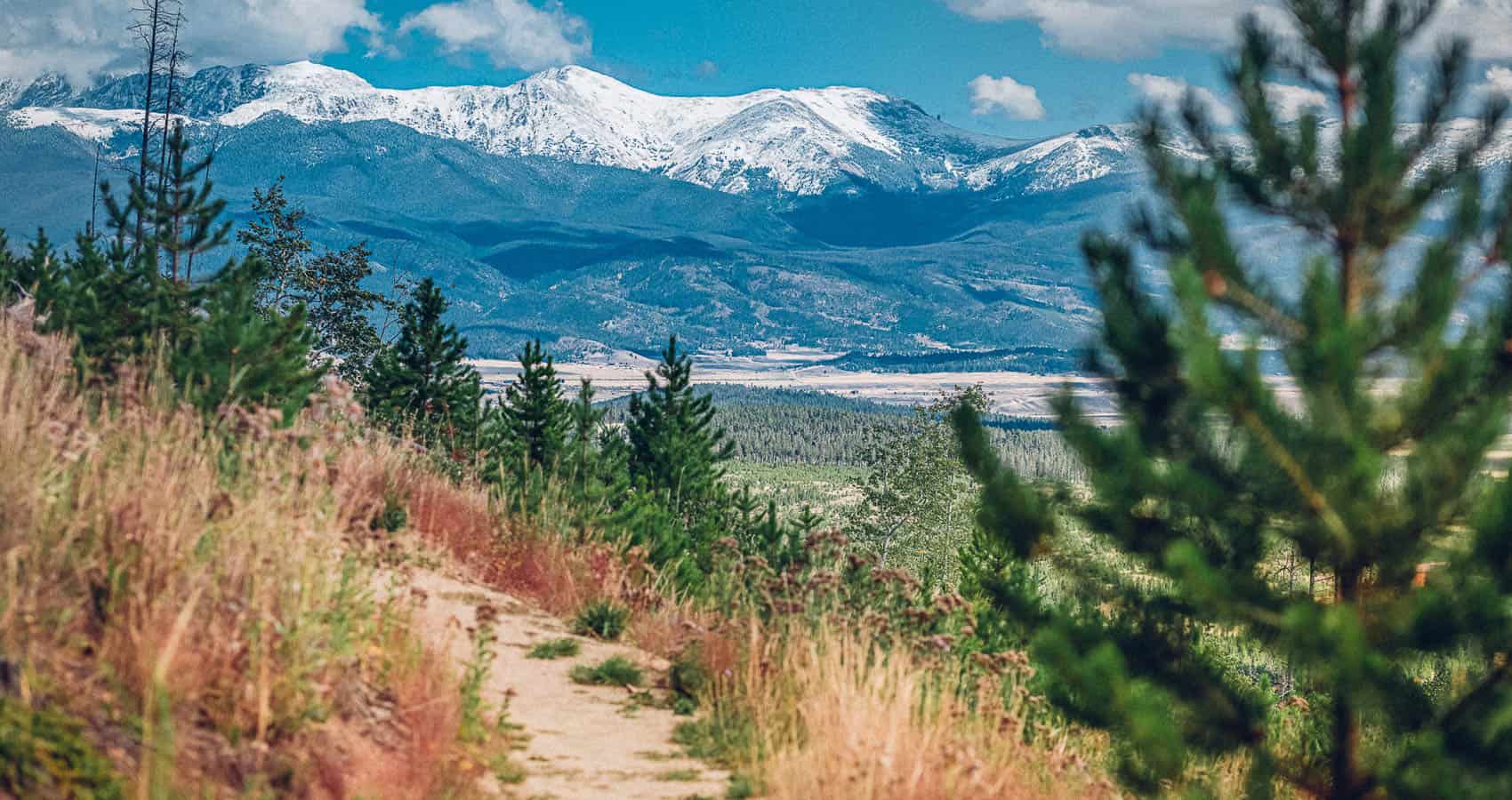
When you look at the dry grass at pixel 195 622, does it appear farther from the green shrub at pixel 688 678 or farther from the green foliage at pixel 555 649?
the green foliage at pixel 555 649

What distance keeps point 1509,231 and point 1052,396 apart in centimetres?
223

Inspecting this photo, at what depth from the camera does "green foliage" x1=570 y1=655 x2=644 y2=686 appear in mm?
9562

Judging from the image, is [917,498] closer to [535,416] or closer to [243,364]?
[535,416]

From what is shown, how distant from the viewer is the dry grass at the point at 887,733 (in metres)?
6.29

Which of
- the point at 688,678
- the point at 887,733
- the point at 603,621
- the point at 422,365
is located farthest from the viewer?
the point at 422,365

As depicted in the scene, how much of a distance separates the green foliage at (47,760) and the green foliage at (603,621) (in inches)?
249

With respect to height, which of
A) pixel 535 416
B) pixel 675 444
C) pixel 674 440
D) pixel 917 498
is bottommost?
pixel 917 498

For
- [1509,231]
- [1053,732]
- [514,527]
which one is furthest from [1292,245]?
[514,527]

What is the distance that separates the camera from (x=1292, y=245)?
6371mm

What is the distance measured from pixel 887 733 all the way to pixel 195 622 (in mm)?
3362

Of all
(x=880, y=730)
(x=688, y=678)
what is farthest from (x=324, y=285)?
(x=880, y=730)

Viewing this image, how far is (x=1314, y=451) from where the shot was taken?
5.23m

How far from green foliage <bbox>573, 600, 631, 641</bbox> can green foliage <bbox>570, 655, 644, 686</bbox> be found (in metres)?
1.30

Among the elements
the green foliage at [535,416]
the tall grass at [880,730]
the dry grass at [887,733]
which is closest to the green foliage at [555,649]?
the tall grass at [880,730]
